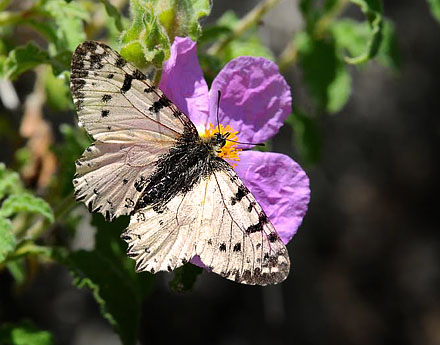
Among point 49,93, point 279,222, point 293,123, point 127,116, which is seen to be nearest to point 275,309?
point 293,123

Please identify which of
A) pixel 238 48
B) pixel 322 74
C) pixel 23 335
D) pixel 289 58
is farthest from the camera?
pixel 289 58

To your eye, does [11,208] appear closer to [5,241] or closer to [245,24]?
[5,241]

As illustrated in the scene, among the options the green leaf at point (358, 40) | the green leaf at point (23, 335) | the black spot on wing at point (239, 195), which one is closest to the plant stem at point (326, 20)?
the green leaf at point (358, 40)

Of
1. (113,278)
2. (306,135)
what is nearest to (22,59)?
(113,278)

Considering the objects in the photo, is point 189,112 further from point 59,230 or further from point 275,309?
point 275,309

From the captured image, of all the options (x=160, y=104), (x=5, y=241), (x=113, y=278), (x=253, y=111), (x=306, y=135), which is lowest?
(x=113, y=278)

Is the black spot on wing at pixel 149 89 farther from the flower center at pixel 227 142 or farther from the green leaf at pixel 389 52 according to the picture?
the green leaf at pixel 389 52
